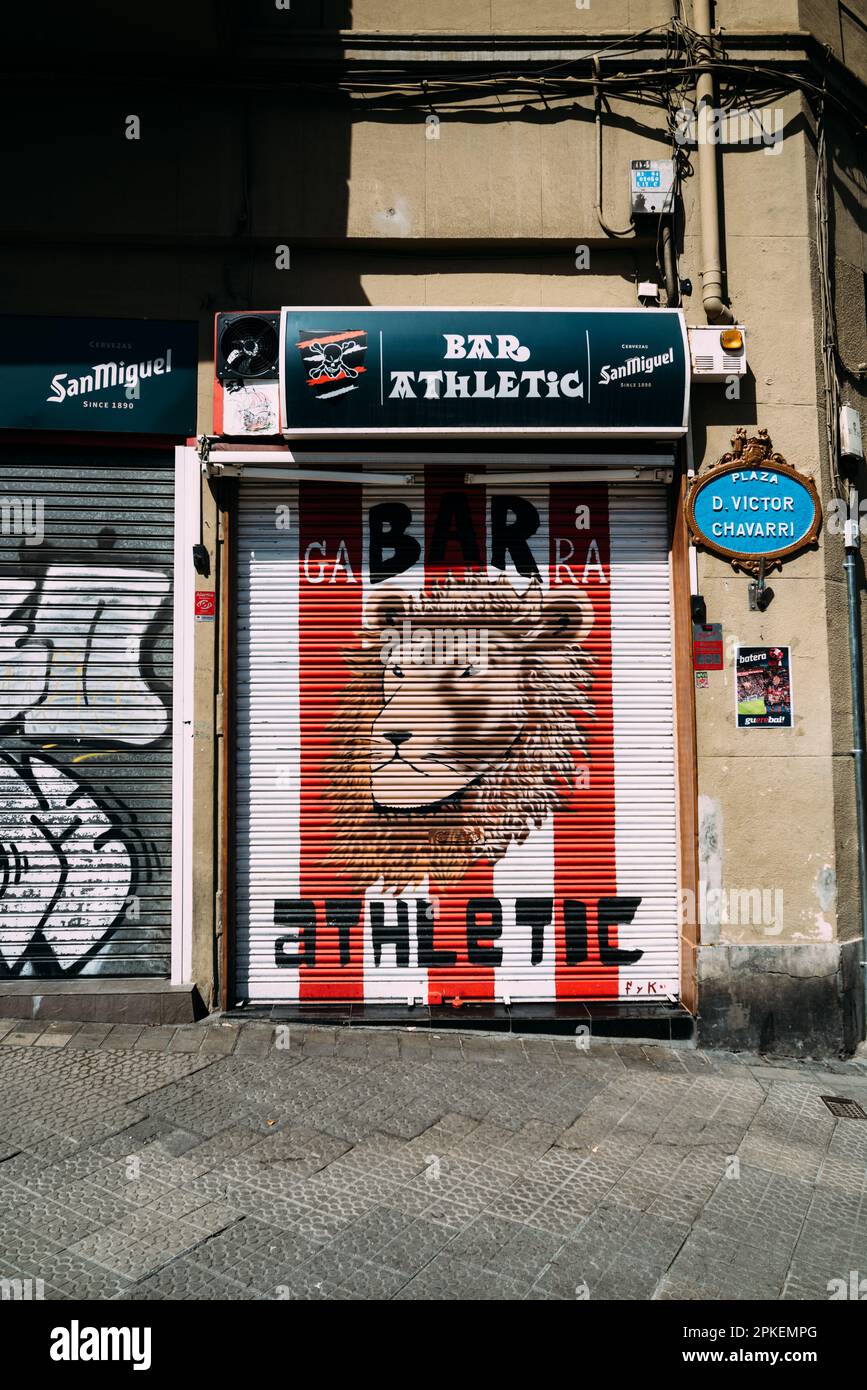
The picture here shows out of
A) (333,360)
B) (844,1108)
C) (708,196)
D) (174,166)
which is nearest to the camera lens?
(844,1108)

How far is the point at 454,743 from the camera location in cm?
660

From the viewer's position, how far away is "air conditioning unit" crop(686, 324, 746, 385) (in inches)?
248

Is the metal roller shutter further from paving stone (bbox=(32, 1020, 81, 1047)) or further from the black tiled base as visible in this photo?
paving stone (bbox=(32, 1020, 81, 1047))

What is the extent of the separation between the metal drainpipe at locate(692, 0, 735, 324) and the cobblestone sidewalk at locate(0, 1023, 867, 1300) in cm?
530

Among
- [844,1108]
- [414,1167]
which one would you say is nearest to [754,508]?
[844,1108]

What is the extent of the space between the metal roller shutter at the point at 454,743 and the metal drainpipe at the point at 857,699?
4.30ft

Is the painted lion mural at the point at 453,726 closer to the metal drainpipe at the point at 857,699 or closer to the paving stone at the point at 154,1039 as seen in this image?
the paving stone at the point at 154,1039

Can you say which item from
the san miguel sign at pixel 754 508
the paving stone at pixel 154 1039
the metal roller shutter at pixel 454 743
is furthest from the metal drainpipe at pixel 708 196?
the paving stone at pixel 154 1039

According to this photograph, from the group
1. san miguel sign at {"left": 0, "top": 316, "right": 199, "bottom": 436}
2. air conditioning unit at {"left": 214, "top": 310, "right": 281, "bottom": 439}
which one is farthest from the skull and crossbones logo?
san miguel sign at {"left": 0, "top": 316, "right": 199, "bottom": 436}

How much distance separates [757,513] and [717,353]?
118cm

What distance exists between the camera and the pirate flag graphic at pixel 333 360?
243 inches

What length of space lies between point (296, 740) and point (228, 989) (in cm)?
185

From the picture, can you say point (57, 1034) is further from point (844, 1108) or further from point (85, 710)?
point (844, 1108)

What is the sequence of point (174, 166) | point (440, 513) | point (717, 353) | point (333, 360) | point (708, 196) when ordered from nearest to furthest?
1. point (333, 360)
2. point (717, 353)
3. point (708, 196)
4. point (174, 166)
5. point (440, 513)
